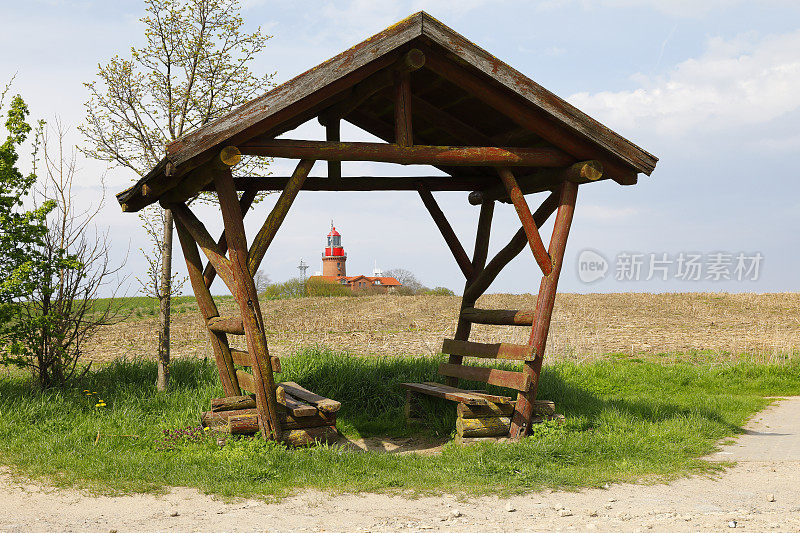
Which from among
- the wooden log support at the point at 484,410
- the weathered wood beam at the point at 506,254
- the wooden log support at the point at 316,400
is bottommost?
the wooden log support at the point at 484,410

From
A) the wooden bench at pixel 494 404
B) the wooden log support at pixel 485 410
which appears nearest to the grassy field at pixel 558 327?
the wooden bench at pixel 494 404

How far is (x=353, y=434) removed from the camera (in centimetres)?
815

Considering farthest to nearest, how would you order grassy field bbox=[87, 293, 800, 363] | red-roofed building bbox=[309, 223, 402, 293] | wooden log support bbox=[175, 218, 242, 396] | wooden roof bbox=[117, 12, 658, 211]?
red-roofed building bbox=[309, 223, 402, 293] < grassy field bbox=[87, 293, 800, 363] < wooden log support bbox=[175, 218, 242, 396] < wooden roof bbox=[117, 12, 658, 211]

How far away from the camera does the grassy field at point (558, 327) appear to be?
1438 cm

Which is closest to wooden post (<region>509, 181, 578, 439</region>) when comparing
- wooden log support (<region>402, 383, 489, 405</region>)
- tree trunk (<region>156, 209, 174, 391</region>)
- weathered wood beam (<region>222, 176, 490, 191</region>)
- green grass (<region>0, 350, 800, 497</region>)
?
green grass (<region>0, 350, 800, 497</region>)

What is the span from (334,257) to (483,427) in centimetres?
5087

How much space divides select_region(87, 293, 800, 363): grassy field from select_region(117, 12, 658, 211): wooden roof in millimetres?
5517

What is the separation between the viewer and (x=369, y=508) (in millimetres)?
→ 5398

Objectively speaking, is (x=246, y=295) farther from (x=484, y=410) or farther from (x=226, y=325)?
(x=484, y=410)

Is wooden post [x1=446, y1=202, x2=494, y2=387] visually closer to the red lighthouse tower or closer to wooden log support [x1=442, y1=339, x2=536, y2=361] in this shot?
wooden log support [x1=442, y1=339, x2=536, y2=361]

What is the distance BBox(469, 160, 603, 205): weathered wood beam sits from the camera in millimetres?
7609

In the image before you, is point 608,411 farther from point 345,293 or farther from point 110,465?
point 345,293

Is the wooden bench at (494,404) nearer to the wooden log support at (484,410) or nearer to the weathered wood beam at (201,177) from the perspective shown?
the wooden log support at (484,410)

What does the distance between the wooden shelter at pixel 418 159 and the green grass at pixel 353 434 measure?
0.67m
